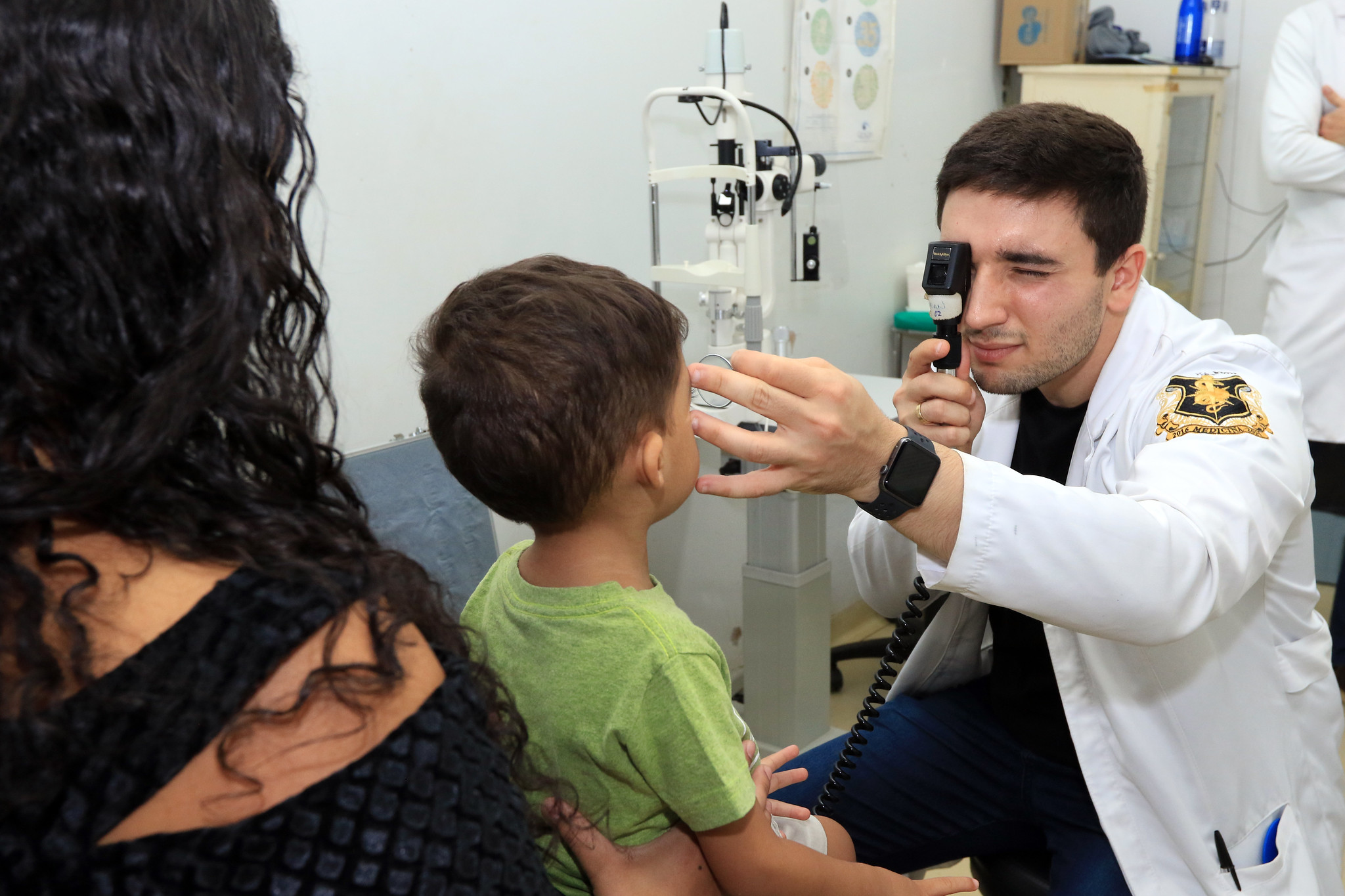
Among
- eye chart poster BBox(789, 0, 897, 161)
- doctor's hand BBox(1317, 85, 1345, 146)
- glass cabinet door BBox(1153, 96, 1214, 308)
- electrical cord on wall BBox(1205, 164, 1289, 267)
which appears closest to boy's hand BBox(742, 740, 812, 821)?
eye chart poster BBox(789, 0, 897, 161)

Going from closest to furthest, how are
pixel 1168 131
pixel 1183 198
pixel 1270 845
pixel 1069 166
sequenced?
pixel 1270 845, pixel 1069 166, pixel 1168 131, pixel 1183 198

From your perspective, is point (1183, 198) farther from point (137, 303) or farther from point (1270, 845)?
point (137, 303)

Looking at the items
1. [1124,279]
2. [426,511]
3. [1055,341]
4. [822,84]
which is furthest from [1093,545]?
[822,84]

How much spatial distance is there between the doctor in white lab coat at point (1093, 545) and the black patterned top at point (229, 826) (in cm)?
45

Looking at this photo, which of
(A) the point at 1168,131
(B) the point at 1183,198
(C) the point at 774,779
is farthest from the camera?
(B) the point at 1183,198

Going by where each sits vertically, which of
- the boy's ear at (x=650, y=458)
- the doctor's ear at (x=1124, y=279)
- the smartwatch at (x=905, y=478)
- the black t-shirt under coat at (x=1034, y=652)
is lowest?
the black t-shirt under coat at (x=1034, y=652)

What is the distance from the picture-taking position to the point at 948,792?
1.53 m

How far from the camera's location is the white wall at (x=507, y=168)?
1.94 meters

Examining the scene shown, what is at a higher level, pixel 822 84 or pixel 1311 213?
pixel 822 84

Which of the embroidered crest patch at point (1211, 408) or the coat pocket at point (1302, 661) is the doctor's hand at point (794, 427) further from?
the coat pocket at point (1302, 661)

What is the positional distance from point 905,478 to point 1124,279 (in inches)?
28.3

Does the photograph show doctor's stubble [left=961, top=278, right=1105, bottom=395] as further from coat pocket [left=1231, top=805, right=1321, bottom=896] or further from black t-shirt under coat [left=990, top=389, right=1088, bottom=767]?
coat pocket [left=1231, top=805, right=1321, bottom=896]

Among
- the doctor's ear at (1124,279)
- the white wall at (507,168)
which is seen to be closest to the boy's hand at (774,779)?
the doctor's ear at (1124,279)

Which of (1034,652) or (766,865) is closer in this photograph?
(766,865)
